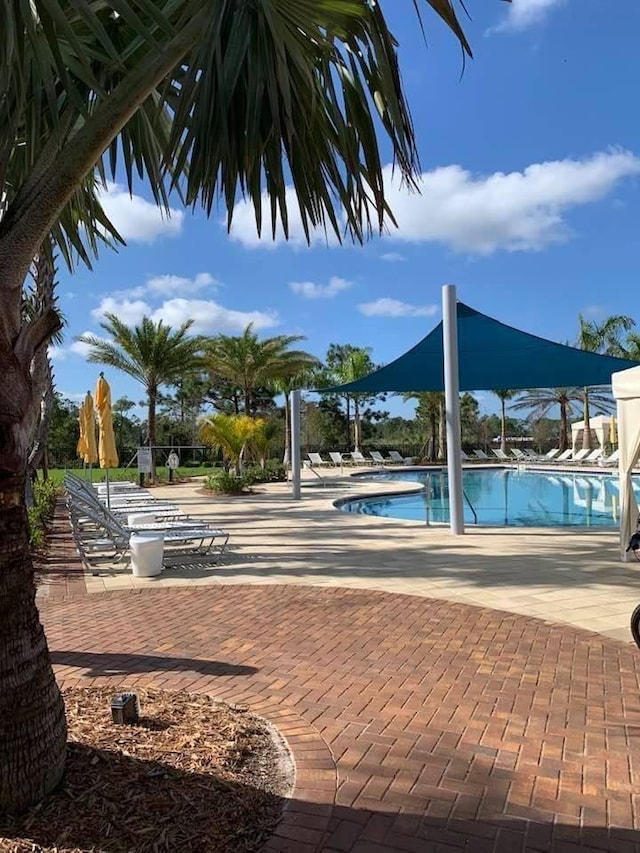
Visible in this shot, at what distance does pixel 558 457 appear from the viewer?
33.7 meters

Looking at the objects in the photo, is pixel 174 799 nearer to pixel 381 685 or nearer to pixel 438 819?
pixel 438 819

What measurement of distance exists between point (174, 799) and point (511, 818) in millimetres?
1379

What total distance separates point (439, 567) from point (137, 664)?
4.39 meters

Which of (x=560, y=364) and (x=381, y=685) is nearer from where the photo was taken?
(x=381, y=685)

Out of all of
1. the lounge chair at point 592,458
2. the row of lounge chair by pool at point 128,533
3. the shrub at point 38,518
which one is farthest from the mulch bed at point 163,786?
the lounge chair at point 592,458

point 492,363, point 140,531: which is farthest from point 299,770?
point 492,363

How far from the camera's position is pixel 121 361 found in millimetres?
26484

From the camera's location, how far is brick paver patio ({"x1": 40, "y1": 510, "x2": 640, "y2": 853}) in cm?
254

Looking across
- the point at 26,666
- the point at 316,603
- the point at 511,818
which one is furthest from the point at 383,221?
the point at 316,603

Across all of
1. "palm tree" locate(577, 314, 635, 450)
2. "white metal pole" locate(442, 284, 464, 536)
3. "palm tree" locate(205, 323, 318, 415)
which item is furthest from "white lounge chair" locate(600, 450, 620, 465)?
"white metal pole" locate(442, 284, 464, 536)

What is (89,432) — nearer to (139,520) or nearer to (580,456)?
(139,520)

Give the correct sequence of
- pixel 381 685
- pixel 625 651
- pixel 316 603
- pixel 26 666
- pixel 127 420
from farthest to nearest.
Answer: pixel 127 420
pixel 316 603
pixel 625 651
pixel 381 685
pixel 26 666

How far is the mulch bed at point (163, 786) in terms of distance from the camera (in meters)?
2.34

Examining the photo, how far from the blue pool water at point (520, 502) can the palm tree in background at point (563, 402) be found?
1355 cm
